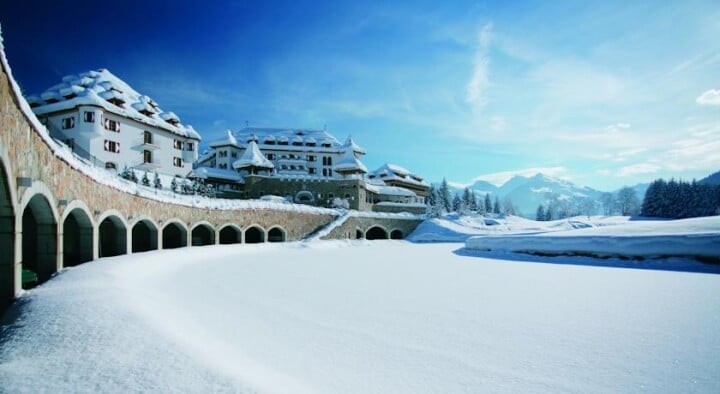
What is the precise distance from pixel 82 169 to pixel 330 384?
14416mm

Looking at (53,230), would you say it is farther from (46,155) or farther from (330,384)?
(330,384)

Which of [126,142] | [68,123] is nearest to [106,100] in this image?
[68,123]

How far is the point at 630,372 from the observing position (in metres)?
4.73

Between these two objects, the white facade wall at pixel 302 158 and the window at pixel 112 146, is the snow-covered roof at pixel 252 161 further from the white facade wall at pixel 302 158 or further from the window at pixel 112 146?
the window at pixel 112 146

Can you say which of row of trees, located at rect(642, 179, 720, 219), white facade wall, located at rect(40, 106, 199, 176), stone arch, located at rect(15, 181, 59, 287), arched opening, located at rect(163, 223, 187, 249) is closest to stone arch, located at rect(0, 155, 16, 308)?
stone arch, located at rect(15, 181, 59, 287)

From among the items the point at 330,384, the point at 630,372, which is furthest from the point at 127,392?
the point at 630,372

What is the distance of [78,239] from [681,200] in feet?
267

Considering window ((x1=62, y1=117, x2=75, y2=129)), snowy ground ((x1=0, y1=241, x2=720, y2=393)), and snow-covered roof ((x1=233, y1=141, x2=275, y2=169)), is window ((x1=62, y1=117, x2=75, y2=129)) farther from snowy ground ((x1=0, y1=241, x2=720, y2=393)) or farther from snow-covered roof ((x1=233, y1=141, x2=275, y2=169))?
snowy ground ((x1=0, y1=241, x2=720, y2=393))

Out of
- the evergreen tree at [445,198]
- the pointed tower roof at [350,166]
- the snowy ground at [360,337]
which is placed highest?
the pointed tower roof at [350,166]

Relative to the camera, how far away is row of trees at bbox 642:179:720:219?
60.1 meters

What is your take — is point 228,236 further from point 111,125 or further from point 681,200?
point 681,200

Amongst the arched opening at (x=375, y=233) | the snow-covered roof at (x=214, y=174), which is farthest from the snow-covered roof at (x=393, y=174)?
the snow-covered roof at (x=214, y=174)

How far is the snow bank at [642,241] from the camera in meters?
14.6

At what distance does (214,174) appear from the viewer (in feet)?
137
